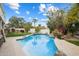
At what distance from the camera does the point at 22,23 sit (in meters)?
1.23

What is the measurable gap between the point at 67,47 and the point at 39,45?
20cm

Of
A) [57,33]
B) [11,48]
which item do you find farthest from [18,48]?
[57,33]

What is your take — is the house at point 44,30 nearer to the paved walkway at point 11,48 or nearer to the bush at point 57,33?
the bush at point 57,33

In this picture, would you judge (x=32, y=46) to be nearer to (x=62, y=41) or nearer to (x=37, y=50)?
(x=37, y=50)

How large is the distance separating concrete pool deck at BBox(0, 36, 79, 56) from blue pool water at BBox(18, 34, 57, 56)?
0.03 meters

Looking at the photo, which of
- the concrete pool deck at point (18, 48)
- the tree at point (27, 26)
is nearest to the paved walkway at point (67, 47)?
the concrete pool deck at point (18, 48)

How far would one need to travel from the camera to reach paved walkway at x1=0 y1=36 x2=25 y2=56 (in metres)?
1.20

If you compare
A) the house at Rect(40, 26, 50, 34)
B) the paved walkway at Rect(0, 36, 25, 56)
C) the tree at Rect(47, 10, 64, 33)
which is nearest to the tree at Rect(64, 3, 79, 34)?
the tree at Rect(47, 10, 64, 33)

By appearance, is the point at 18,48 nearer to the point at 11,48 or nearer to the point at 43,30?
the point at 11,48

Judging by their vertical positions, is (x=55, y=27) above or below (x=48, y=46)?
above

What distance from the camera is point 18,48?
1.22 meters

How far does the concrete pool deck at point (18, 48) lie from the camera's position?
1.20 metres

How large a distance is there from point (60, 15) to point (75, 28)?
0.48ft

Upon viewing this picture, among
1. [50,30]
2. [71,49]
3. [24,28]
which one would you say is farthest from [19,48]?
[71,49]
